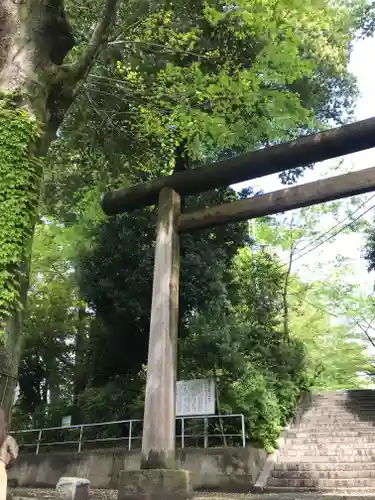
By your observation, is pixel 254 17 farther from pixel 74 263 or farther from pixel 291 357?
pixel 291 357

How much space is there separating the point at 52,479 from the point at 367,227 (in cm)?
1181

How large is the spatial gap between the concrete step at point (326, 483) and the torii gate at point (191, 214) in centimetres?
387

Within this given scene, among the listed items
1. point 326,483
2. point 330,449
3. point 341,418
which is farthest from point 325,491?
point 341,418

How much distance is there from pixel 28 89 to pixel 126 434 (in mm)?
8057

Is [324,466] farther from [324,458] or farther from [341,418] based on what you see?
[341,418]

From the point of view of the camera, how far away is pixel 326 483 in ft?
27.0

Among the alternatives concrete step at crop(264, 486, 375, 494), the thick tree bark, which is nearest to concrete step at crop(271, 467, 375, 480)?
concrete step at crop(264, 486, 375, 494)

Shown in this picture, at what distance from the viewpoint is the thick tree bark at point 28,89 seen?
4.61 meters

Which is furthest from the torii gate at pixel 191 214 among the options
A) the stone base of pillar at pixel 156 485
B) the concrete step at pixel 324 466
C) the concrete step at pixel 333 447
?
the concrete step at pixel 333 447

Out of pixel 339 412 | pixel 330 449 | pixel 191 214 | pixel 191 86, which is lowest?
pixel 330 449

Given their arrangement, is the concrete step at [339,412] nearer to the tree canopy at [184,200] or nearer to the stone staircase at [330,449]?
the stone staircase at [330,449]

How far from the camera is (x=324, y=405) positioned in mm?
13117

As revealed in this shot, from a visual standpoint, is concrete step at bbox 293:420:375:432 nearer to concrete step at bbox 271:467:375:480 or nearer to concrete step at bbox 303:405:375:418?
concrete step at bbox 303:405:375:418

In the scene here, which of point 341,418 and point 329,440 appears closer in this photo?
point 329,440
